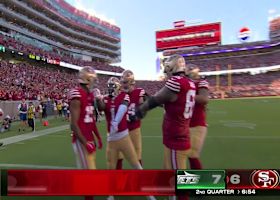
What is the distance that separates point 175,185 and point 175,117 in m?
0.78

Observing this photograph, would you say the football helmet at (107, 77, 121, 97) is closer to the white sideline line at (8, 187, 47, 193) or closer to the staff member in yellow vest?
the white sideline line at (8, 187, 47, 193)

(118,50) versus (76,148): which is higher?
(118,50)

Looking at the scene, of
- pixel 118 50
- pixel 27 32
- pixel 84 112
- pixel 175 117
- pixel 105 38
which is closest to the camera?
pixel 175 117

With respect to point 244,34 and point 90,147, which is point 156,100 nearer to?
point 90,147

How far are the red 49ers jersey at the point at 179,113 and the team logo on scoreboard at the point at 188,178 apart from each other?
0.40 m

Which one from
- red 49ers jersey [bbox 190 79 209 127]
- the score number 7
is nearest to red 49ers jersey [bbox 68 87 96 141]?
the score number 7

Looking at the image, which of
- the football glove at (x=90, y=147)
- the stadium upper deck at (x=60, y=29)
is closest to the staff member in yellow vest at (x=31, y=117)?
the football glove at (x=90, y=147)

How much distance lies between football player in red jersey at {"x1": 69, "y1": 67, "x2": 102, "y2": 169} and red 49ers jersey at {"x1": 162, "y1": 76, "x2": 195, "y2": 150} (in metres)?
1.04

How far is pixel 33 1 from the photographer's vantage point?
186ft

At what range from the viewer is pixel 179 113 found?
12.6ft

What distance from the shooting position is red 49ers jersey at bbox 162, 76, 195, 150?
3674 mm

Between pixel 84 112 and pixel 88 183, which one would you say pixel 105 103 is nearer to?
pixel 84 112

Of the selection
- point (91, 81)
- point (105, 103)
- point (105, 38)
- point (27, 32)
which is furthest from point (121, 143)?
point (105, 38)

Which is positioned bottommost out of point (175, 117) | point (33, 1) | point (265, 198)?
point (265, 198)
